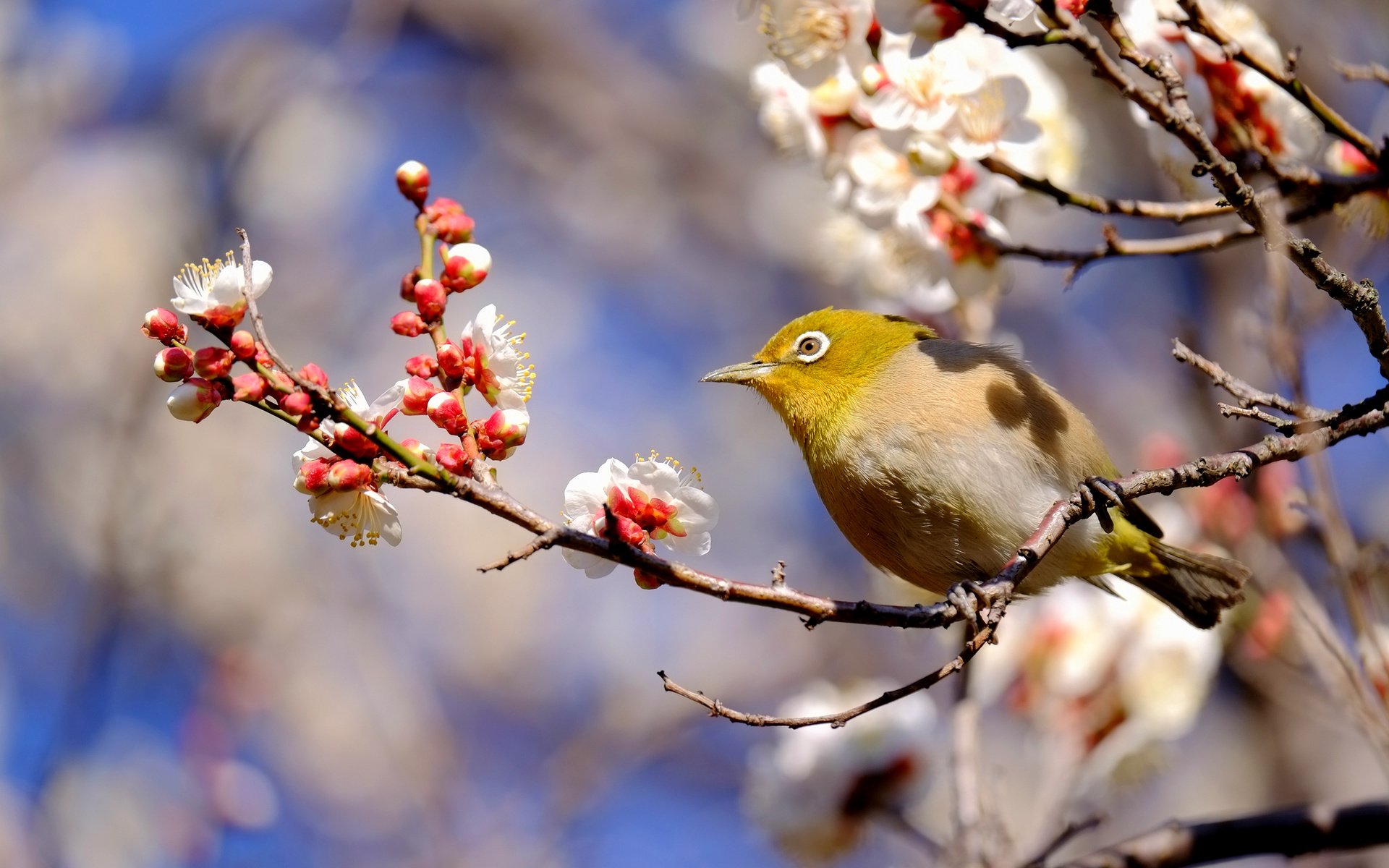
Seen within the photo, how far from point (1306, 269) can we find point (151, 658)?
8363mm

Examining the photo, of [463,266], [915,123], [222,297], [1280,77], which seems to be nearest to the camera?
[222,297]

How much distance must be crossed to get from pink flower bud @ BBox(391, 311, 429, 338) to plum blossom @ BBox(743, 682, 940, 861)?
229 centimetres

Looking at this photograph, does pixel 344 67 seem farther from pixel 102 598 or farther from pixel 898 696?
pixel 898 696

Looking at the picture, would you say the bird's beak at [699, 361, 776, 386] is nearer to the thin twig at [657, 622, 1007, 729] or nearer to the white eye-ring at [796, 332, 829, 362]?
the white eye-ring at [796, 332, 829, 362]

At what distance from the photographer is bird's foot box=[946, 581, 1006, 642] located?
7.62 ft

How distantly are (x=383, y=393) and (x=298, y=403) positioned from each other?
0.26 m

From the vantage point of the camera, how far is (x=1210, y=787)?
720cm

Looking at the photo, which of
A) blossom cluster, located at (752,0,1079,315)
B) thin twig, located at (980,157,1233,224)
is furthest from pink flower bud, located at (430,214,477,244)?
thin twig, located at (980,157,1233,224)

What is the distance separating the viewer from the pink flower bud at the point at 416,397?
2312 mm

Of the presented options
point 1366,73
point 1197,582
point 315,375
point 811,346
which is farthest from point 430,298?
point 1197,582

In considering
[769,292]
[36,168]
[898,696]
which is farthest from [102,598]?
[769,292]

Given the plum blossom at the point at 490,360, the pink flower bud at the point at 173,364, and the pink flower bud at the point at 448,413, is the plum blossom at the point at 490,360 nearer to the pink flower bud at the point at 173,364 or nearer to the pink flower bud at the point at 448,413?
the pink flower bud at the point at 448,413

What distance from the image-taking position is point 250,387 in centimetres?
208

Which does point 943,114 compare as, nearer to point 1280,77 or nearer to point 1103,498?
point 1280,77
